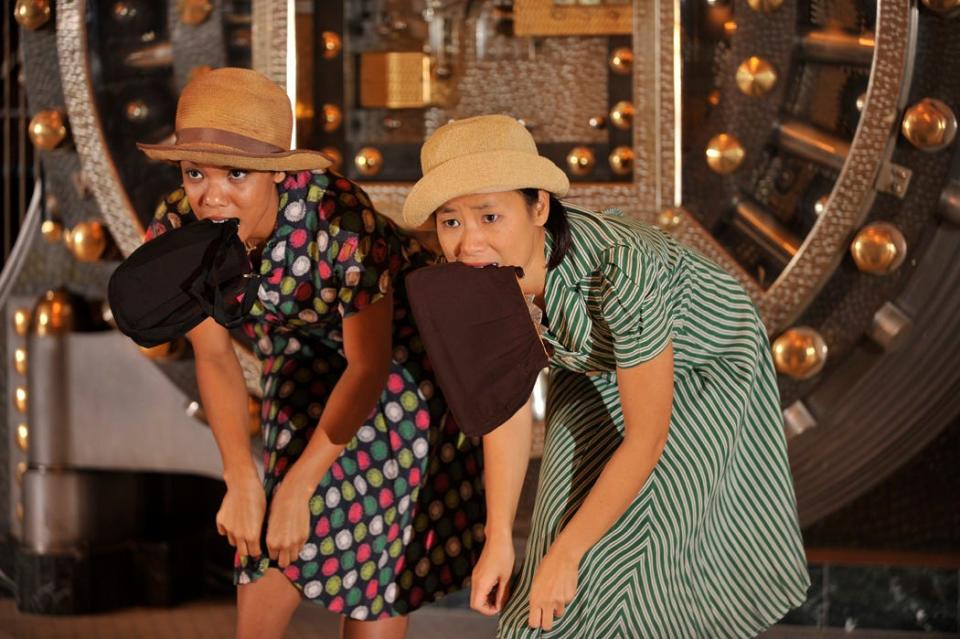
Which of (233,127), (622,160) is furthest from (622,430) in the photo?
(622,160)

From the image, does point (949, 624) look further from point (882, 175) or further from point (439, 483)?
point (439, 483)

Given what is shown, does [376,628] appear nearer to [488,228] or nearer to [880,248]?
[488,228]

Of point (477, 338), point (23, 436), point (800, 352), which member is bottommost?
point (23, 436)

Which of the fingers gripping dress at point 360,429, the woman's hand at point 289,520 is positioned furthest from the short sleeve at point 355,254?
the woman's hand at point 289,520

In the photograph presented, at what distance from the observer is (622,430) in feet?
5.20

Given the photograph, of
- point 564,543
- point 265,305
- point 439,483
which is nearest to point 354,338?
point 265,305

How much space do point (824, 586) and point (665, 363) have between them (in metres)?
1.10

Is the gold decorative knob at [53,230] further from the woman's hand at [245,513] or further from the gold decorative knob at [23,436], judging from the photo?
the woman's hand at [245,513]

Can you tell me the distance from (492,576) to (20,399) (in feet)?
4.63

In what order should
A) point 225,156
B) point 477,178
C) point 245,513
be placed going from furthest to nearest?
point 245,513 < point 225,156 < point 477,178

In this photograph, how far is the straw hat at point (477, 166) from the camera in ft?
4.63

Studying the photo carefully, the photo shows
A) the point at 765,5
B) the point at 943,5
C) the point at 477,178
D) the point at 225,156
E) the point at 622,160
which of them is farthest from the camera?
the point at 622,160

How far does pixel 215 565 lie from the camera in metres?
2.86

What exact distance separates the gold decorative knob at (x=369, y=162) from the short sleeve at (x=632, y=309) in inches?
41.9
